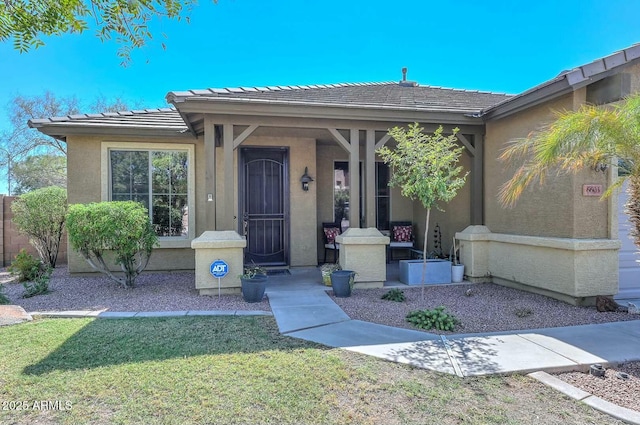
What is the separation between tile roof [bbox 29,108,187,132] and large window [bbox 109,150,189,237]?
2.04 ft

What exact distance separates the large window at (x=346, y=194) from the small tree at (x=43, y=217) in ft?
21.2

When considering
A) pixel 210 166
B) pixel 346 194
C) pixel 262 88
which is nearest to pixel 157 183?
pixel 210 166

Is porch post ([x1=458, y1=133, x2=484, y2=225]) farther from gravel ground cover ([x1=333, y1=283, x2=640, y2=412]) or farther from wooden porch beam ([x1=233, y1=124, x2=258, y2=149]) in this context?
wooden porch beam ([x1=233, y1=124, x2=258, y2=149])

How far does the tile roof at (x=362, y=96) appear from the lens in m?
6.13

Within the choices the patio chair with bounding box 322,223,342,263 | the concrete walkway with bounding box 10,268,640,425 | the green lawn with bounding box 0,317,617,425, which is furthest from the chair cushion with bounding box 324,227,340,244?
the green lawn with bounding box 0,317,617,425

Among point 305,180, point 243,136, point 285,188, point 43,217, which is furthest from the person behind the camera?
point 285,188

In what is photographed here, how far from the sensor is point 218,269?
5895mm

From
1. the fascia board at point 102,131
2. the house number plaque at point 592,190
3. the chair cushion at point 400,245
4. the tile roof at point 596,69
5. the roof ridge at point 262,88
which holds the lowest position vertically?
the chair cushion at point 400,245

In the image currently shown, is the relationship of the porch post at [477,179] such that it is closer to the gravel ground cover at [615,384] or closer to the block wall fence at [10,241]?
the gravel ground cover at [615,384]


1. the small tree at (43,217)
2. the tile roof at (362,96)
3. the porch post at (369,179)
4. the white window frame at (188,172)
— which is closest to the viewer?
the tile roof at (362,96)

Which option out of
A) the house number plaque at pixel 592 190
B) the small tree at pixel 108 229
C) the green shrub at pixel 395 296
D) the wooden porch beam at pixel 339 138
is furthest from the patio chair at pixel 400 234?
the small tree at pixel 108 229

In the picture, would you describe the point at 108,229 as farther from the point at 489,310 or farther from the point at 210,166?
the point at 489,310

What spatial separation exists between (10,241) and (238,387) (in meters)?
9.42

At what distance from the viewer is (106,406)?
268cm
